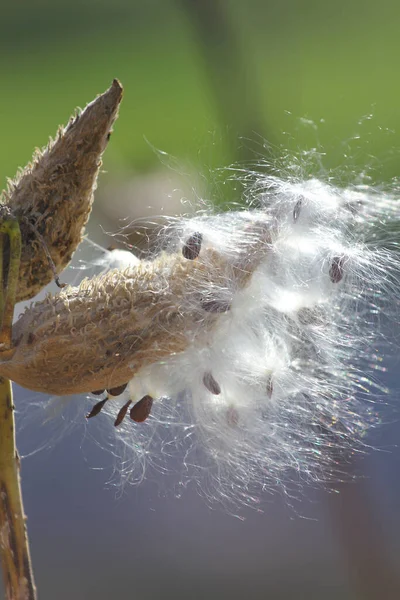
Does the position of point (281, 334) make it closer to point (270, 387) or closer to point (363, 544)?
point (270, 387)

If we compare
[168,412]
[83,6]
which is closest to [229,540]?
[168,412]

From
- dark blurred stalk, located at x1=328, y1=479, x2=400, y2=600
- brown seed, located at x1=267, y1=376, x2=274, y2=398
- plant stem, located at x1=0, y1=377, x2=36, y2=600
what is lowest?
plant stem, located at x1=0, y1=377, x2=36, y2=600

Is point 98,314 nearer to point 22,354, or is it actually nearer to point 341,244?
point 22,354

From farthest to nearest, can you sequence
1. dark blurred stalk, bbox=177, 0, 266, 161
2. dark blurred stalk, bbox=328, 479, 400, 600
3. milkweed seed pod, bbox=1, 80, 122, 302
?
1. dark blurred stalk, bbox=328, 479, 400, 600
2. dark blurred stalk, bbox=177, 0, 266, 161
3. milkweed seed pod, bbox=1, 80, 122, 302

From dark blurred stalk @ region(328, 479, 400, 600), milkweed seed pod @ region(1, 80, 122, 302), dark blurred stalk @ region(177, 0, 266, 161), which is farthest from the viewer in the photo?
dark blurred stalk @ region(328, 479, 400, 600)

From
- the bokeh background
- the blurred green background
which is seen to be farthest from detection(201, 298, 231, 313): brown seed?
the bokeh background

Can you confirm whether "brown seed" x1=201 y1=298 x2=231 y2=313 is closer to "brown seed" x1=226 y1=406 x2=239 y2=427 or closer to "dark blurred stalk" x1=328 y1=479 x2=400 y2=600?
"brown seed" x1=226 y1=406 x2=239 y2=427

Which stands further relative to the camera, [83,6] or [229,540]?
[83,6]
